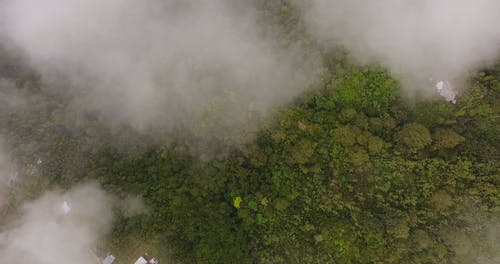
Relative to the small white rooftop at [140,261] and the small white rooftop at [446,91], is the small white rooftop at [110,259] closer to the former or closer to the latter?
the small white rooftop at [140,261]

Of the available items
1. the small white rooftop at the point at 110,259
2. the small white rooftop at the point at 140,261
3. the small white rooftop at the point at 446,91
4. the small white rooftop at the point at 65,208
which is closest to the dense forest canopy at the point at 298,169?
the small white rooftop at the point at 140,261

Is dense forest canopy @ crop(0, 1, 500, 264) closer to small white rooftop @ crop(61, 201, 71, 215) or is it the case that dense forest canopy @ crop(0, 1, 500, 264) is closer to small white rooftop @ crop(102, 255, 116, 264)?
small white rooftop @ crop(102, 255, 116, 264)

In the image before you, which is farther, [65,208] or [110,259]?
[65,208]

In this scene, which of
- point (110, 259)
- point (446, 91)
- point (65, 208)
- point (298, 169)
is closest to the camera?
point (110, 259)

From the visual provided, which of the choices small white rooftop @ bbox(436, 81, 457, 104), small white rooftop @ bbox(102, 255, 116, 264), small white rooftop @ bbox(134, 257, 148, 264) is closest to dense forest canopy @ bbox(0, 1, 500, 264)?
small white rooftop @ bbox(134, 257, 148, 264)

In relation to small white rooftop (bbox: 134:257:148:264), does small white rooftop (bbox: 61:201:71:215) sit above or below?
above

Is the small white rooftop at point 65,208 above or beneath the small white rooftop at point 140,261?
above

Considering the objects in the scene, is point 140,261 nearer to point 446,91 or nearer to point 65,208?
point 65,208

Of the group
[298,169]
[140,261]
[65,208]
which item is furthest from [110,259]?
[298,169]

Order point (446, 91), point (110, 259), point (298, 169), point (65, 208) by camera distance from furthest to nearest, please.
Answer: point (298, 169) < point (446, 91) < point (65, 208) < point (110, 259)
